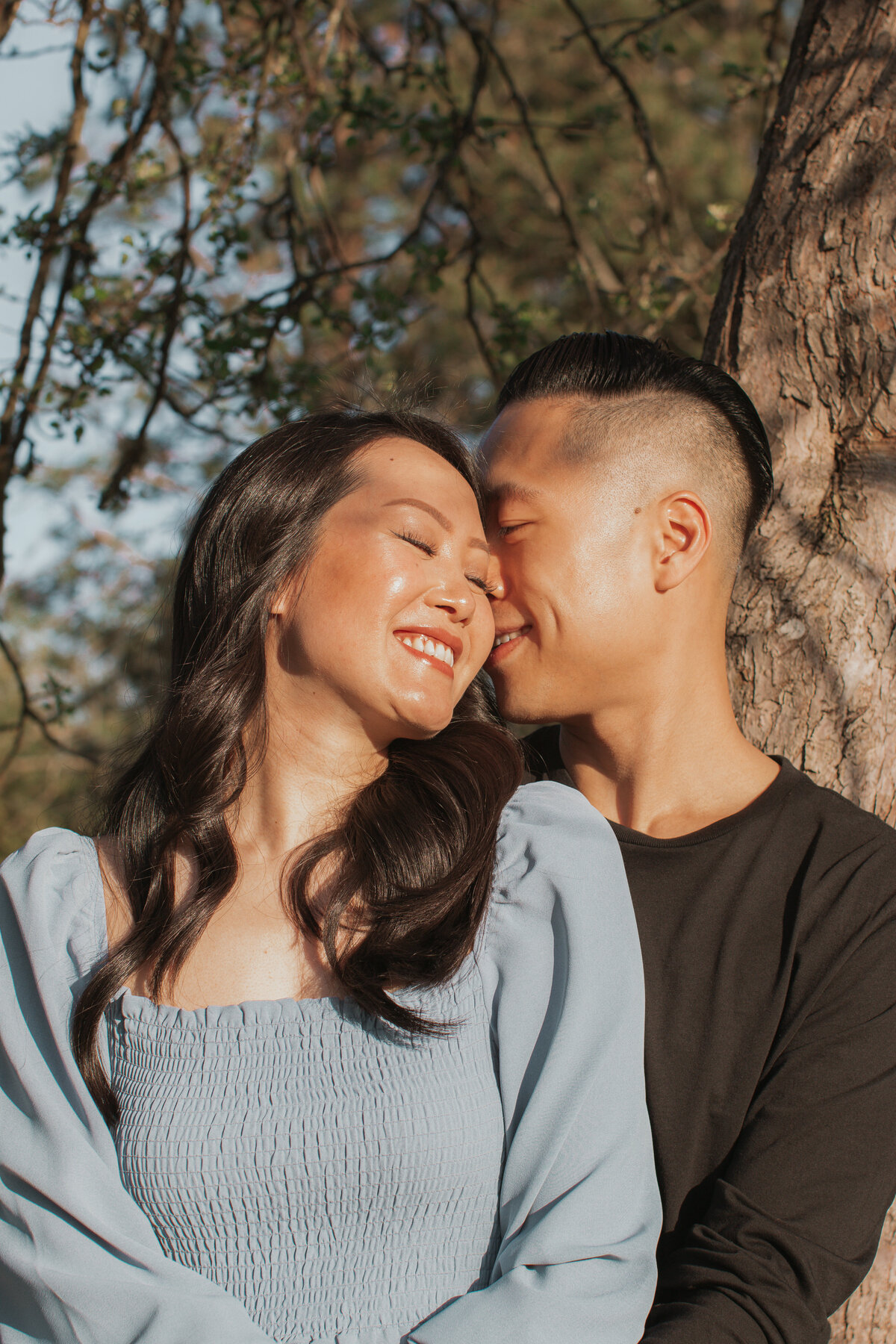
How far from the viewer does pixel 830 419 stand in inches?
95.0

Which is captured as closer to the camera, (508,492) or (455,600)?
(455,600)

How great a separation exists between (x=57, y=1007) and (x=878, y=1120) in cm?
131

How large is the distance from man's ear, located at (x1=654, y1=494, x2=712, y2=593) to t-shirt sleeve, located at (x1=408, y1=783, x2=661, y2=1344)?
58cm

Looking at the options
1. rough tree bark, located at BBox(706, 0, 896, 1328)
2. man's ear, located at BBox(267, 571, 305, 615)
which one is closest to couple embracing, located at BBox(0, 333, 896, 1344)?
man's ear, located at BBox(267, 571, 305, 615)

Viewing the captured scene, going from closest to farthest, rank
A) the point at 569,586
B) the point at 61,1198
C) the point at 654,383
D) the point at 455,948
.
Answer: the point at 61,1198 → the point at 455,948 → the point at 569,586 → the point at 654,383

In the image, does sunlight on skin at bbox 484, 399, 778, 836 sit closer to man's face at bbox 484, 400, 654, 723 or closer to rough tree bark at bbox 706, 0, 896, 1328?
man's face at bbox 484, 400, 654, 723

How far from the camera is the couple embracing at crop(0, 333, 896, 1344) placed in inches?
66.4

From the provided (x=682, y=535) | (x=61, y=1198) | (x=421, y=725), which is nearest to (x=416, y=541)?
(x=421, y=725)

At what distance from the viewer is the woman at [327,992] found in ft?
5.48

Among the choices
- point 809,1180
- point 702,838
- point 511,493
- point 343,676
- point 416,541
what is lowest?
point 809,1180

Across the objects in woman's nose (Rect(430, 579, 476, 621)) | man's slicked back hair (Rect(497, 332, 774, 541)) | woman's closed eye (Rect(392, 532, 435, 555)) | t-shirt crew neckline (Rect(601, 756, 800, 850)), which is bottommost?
t-shirt crew neckline (Rect(601, 756, 800, 850))

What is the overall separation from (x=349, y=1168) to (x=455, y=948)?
1.19 ft

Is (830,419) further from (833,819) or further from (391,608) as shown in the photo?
(391,608)

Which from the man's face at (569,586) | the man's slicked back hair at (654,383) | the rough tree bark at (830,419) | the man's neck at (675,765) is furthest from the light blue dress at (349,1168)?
the man's slicked back hair at (654,383)
